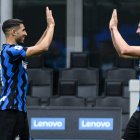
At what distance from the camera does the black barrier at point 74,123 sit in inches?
378

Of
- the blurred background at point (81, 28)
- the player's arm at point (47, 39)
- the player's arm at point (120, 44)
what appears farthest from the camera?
the blurred background at point (81, 28)

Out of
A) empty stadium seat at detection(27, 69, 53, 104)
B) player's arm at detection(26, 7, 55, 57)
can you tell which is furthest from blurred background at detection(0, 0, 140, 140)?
player's arm at detection(26, 7, 55, 57)

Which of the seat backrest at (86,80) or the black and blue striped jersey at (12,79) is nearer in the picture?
the black and blue striped jersey at (12,79)

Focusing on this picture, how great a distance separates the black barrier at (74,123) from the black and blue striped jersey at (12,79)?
2760 millimetres

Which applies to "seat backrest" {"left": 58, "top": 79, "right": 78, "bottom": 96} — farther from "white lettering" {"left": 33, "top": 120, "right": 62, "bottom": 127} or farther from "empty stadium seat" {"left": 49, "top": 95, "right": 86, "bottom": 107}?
"white lettering" {"left": 33, "top": 120, "right": 62, "bottom": 127}

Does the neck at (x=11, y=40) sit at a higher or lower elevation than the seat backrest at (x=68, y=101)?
A: higher

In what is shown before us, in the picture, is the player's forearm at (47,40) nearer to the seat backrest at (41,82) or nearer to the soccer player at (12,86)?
the soccer player at (12,86)

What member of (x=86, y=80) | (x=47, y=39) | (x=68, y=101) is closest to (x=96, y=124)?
(x=68, y=101)

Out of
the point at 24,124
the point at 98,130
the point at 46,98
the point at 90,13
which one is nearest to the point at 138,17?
the point at 90,13

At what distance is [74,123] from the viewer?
9.69 m

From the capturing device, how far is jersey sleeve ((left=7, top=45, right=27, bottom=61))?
6.86 meters

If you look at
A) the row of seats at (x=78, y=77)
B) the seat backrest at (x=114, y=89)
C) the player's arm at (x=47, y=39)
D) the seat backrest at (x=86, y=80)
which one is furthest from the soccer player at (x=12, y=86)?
the seat backrest at (x=86, y=80)

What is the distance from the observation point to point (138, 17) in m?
13.4

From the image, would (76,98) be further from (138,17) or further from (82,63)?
(138,17)
